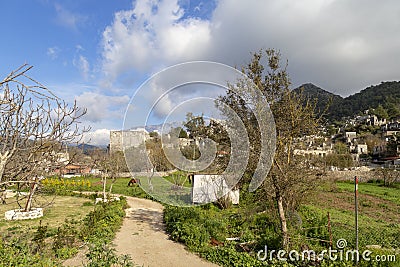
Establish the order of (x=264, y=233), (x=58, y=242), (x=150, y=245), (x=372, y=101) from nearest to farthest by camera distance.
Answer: (x=58, y=242) < (x=264, y=233) < (x=150, y=245) < (x=372, y=101)

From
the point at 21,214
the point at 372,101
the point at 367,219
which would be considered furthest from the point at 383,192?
the point at 372,101

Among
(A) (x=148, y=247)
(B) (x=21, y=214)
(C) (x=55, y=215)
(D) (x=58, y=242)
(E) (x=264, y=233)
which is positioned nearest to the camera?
(D) (x=58, y=242)

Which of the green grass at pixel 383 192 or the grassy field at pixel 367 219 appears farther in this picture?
the green grass at pixel 383 192

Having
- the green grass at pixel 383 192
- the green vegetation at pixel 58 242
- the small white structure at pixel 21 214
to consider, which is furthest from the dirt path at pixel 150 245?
the green grass at pixel 383 192

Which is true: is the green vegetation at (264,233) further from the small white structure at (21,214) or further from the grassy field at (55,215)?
the small white structure at (21,214)

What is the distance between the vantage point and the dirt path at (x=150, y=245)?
7.21m

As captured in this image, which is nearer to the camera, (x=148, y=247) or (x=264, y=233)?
(x=264, y=233)

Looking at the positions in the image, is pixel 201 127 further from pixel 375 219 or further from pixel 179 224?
pixel 375 219

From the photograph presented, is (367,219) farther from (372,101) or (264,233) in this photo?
(372,101)

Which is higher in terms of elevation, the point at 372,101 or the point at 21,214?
the point at 372,101

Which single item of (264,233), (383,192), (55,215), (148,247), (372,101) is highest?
(372,101)

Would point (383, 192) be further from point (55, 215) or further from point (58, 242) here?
point (58, 242)

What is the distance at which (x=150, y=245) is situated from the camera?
8617 millimetres

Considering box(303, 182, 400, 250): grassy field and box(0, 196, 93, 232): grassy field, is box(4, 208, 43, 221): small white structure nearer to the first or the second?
box(0, 196, 93, 232): grassy field
